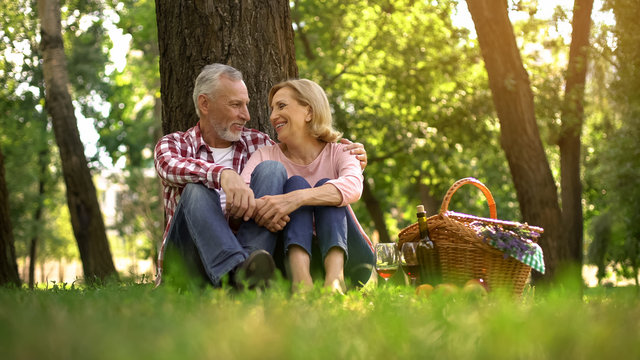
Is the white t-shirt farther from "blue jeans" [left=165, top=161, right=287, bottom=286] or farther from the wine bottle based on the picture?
the wine bottle

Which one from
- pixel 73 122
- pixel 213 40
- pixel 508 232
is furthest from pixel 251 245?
pixel 73 122

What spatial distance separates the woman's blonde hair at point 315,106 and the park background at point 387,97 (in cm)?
80

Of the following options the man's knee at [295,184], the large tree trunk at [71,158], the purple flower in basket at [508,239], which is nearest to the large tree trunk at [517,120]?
the purple flower in basket at [508,239]

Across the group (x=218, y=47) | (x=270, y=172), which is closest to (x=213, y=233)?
(x=270, y=172)

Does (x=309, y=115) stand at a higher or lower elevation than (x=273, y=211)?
higher

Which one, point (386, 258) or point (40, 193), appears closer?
point (386, 258)

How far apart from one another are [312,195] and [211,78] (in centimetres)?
159

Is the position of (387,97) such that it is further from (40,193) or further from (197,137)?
(40,193)

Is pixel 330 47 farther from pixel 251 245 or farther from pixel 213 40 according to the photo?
pixel 251 245

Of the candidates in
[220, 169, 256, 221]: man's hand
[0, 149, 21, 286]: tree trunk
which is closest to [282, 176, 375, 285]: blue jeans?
[220, 169, 256, 221]: man's hand

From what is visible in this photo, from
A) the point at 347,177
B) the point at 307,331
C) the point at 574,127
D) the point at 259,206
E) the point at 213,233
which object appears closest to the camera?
the point at 307,331

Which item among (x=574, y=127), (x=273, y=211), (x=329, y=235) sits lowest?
(x=329, y=235)

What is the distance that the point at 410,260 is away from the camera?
460cm

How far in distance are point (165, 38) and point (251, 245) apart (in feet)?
8.49
